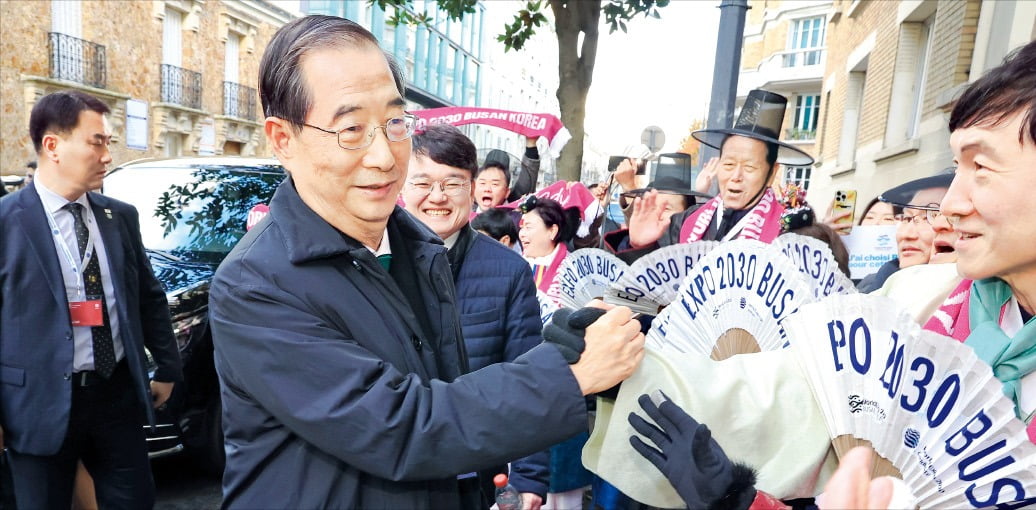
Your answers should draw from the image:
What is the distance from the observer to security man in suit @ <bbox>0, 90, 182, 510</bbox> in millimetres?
2410

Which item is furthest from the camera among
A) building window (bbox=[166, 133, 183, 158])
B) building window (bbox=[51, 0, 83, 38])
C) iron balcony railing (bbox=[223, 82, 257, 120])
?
iron balcony railing (bbox=[223, 82, 257, 120])

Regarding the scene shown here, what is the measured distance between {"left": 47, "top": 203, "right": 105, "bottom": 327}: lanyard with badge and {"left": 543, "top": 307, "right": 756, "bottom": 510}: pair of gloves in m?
2.30

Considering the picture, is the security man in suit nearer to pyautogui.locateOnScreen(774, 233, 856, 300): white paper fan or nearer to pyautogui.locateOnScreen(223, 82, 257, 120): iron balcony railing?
pyautogui.locateOnScreen(774, 233, 856, 300): white paper fan

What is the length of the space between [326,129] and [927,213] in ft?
8.43

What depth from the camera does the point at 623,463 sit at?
1.36 meters

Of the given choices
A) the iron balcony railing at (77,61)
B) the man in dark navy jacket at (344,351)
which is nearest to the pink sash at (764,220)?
the man in dark navy jacket at (344,351)

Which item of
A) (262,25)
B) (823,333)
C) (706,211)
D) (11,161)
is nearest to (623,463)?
(823,333)

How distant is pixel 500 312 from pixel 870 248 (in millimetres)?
2438

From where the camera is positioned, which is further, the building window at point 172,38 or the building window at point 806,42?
the building window at point 806,42

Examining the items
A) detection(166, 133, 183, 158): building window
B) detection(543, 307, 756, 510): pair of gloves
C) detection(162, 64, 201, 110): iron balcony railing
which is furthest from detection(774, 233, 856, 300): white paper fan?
detection(166, 133, 183, 158): building window

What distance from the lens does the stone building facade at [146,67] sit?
1409 cm

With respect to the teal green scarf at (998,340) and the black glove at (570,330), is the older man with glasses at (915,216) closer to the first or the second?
the teal green scarf at (998,340)

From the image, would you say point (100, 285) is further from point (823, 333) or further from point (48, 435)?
point (823, 333)

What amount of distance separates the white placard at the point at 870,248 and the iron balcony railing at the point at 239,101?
2162 centimetres
